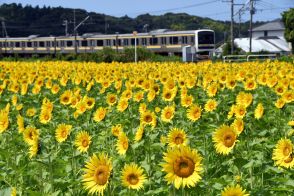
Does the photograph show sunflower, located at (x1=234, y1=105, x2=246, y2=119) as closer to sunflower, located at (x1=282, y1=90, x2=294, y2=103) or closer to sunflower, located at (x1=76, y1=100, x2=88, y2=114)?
sunflower, located at (x1=282, y1=90, x2=294, y2=103)

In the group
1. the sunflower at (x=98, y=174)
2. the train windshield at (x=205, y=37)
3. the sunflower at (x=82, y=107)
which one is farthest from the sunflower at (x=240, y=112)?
the train windshield at (x=205, y=37)

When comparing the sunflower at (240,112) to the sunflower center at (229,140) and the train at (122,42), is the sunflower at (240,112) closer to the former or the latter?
the sunflower center at (229,140)

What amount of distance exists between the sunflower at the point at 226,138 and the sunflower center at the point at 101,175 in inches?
40.4

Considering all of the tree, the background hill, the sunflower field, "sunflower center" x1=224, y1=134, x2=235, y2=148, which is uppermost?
the background hill

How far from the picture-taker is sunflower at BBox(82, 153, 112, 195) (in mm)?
2781

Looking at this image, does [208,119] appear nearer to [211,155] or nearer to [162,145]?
[211,155]

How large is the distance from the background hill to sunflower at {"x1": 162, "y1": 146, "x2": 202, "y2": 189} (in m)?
99.8

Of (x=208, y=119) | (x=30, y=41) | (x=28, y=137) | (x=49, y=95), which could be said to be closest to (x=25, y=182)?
(x=28, y=137)

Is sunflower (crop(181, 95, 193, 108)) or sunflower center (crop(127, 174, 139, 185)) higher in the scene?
sunflower (crop(181, 95, 193, 108))

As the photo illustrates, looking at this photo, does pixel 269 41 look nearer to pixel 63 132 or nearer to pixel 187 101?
pixel 187 101

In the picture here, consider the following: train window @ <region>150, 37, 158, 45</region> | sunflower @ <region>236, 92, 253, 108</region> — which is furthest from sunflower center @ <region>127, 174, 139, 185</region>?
train window @ <region>150, 37, 158, 45</region>

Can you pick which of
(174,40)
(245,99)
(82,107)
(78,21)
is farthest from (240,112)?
(78,21)

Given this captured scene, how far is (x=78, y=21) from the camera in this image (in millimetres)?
124125

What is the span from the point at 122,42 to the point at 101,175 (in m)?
43.2
